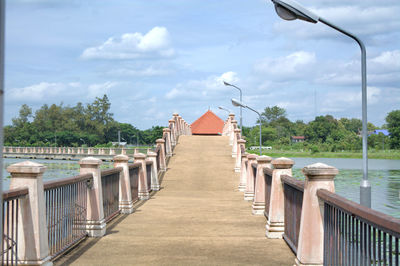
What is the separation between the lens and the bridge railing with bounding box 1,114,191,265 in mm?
6227

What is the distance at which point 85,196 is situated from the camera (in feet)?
31.2

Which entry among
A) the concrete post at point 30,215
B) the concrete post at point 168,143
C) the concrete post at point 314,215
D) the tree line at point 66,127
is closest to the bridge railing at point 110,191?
the concrete post at point 30,215

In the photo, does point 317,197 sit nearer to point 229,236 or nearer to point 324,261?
point 324,261

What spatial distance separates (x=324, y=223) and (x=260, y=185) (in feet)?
21.6

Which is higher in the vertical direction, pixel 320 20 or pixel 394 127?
pixel 394 127

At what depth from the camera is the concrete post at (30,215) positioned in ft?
20.6

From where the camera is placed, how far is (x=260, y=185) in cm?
1282

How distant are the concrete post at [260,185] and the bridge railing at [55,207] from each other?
3.43 meters

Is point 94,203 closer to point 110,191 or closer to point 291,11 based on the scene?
point 110,191

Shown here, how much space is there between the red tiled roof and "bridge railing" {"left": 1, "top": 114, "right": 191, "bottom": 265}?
5804cm

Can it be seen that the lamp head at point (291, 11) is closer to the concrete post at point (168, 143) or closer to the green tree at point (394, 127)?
the concrete post at point (168, 143)

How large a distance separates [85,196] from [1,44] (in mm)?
6811

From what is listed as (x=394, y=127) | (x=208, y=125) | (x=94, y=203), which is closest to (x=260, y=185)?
(x=94, y=203)

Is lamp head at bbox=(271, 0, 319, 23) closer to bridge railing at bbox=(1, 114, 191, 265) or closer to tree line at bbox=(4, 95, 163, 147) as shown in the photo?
bridge railing at bbox=(1, 114, 191, 265)
